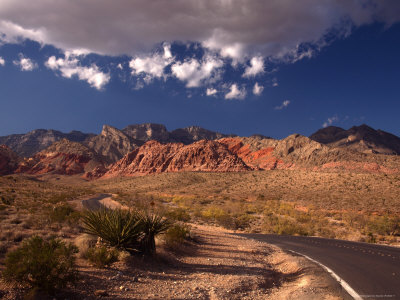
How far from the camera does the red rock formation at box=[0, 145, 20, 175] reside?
115544 millimetres

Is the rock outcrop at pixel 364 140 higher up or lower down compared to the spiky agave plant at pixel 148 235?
higher up

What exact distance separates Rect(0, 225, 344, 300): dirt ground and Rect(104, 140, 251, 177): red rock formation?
265 ft

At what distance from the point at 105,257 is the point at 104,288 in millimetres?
1444

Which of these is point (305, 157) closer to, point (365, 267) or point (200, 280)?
point (365, 267)

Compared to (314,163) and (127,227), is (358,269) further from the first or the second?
(314,163)

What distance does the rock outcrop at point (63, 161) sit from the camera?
123 metres

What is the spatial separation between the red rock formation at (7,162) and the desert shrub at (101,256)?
132 meters

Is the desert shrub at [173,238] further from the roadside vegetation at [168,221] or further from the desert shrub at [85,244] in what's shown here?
the desert shrub at [85,244]

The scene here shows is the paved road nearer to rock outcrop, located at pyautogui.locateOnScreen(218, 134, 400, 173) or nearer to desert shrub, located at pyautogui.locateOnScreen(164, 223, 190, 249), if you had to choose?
desert shrub, located at pyautogui.locateOnScreen(164, 223, 190, 249)

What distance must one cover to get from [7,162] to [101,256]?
13922cm

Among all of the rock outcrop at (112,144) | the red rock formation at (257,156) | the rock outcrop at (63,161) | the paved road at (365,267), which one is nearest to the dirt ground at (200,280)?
the paved road at (365,267)

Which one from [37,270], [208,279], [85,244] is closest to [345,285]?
[208,279]

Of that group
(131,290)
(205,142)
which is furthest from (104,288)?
(205,142)

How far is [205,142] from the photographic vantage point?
111 metres
